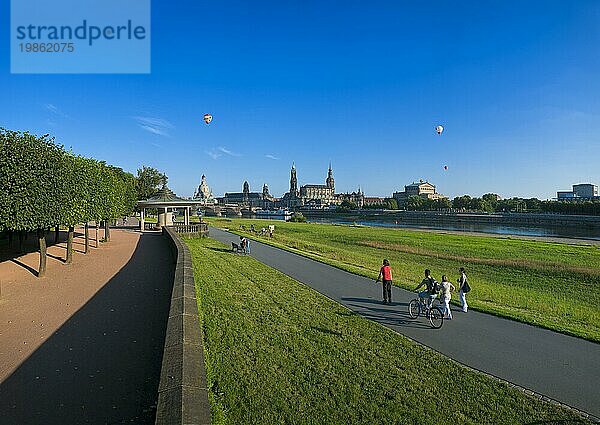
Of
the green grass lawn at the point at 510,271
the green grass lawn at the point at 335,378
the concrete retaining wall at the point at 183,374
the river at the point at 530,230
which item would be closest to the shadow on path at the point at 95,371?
the concrete retaining wall at the point at 183,374

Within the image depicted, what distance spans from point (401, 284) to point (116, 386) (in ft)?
39.0

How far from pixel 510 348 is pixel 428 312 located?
226cm

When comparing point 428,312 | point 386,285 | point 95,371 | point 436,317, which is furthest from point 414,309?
point 95,371

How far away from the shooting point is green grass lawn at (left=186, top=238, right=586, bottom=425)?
19.4ft

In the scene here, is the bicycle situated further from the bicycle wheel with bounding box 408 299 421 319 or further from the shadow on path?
the shadow on path

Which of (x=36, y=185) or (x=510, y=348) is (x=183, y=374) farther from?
(x=36, y=185)

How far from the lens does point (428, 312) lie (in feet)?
35.4

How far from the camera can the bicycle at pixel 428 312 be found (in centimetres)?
1059

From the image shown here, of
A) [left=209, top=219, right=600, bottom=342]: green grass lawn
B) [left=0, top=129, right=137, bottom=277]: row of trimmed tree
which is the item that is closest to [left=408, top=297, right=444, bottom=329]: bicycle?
[left=209, top=219, right=600, bottom=342]: green grass lawn

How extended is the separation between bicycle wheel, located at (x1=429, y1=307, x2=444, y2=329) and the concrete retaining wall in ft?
20.0

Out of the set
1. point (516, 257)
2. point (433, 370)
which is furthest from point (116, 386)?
point (516, 257)

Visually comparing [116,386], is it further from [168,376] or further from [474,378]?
[474,378]

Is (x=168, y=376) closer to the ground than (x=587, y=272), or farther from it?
farther from it

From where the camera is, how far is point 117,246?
27.8 metres
